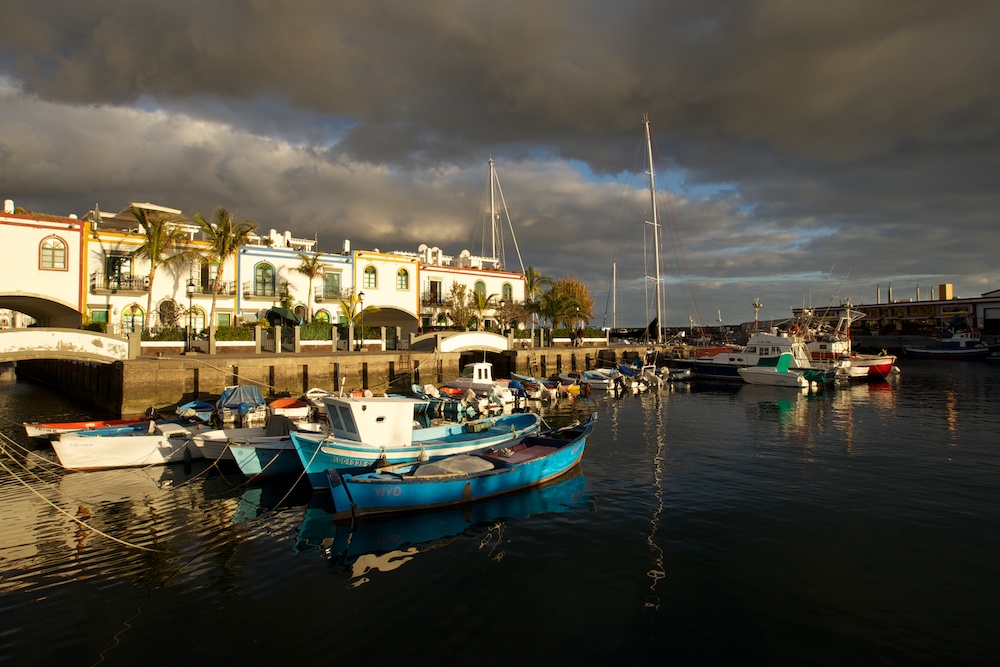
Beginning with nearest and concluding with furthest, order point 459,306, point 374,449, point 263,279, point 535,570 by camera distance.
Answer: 1. point 535,570
2. point 374,449
3. point 263,279
4. point 459,306

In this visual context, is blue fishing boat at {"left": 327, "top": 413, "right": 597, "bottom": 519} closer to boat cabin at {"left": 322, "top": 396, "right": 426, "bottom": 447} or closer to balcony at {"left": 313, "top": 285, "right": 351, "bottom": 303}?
boat cabin at {"left": 322, "top": 396, "right": 426, "bottom": 447}

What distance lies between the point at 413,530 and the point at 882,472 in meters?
16.3

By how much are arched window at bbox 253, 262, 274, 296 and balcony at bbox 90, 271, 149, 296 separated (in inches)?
312

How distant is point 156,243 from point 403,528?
3640 cm

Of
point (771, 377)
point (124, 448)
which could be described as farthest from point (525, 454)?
point (771, 377)

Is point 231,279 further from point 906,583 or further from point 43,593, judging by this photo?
point 906,583

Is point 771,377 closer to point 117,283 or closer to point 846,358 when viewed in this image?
point 846,358

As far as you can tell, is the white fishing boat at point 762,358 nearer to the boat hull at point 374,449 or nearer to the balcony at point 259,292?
the boat hull at point 374,449

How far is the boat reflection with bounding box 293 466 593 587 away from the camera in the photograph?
40.2 ft

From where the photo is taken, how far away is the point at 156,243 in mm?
40094

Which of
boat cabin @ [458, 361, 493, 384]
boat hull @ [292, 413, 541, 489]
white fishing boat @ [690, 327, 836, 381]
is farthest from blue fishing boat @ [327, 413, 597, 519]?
white fishing boat @ [690, 327, 836, 381]

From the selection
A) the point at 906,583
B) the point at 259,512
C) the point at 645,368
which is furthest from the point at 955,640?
the point at 645,368

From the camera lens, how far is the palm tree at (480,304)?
5872cm

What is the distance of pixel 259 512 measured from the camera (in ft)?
50.9
